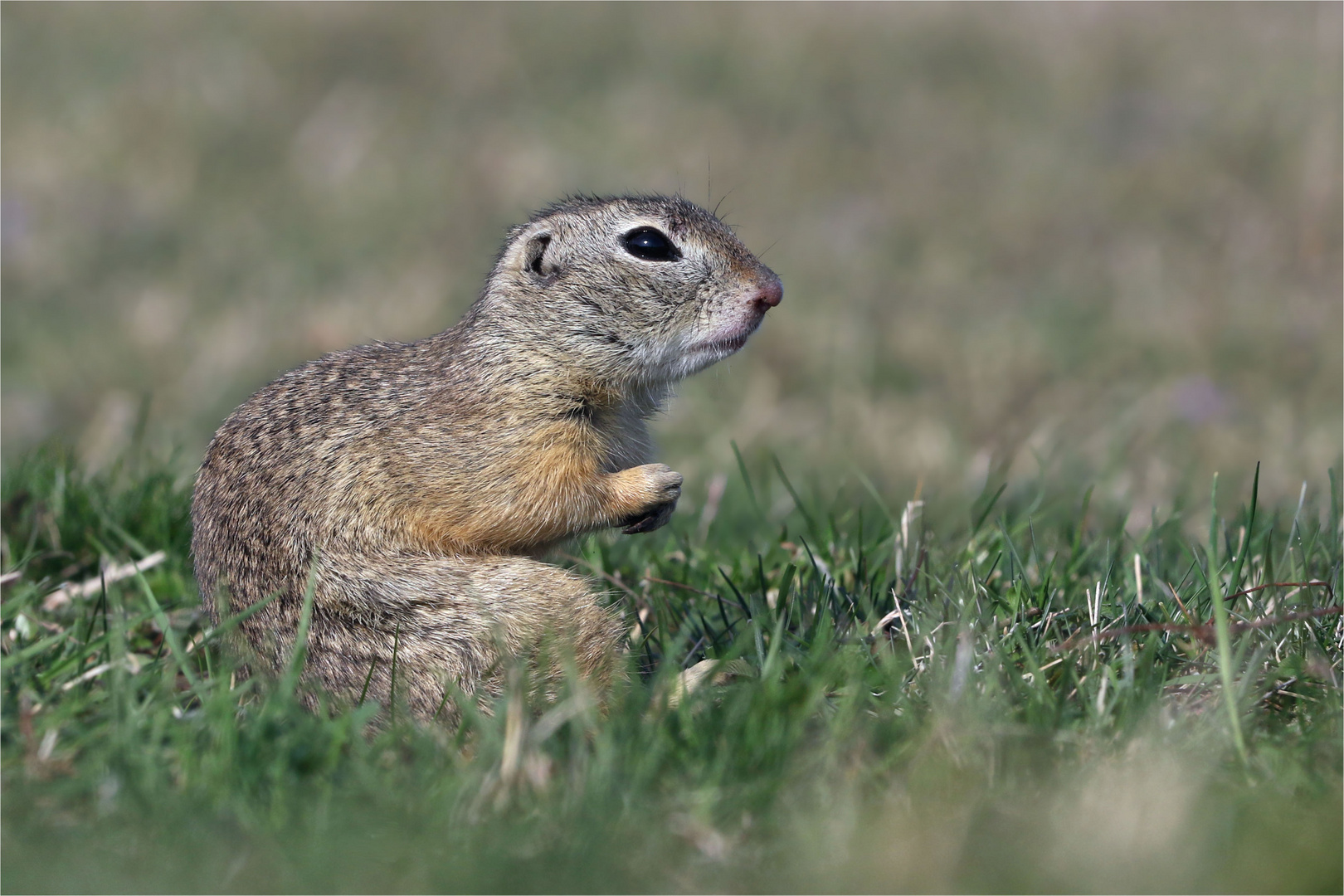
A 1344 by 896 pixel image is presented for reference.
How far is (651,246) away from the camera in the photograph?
444 cm

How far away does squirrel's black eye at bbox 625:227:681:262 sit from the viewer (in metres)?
4.43

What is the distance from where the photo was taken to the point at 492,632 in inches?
146

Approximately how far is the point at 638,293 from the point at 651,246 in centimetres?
19

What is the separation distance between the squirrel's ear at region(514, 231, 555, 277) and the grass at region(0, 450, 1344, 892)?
141cm

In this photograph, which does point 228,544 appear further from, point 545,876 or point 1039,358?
point 1039,358

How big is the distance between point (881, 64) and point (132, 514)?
12.0 m

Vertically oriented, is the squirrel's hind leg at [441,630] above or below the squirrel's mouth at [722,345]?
below

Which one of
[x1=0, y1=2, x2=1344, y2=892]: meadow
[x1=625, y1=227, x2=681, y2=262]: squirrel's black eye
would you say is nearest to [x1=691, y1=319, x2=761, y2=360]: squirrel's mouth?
[x1=625, y1=227, x2=681, y2=262]: squirrel's black eye

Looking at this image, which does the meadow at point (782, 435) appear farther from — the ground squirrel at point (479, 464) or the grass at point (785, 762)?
the ground squirrel at point (479, 464)

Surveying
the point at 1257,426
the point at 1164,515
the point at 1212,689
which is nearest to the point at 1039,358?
the point at 1257,426

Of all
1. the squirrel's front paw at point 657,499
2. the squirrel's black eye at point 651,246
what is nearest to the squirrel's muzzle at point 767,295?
the squirrel's black eye at point 651,246

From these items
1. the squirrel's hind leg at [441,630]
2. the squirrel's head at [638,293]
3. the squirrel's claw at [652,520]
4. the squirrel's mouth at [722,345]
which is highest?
the squirrel's head at [638,293]

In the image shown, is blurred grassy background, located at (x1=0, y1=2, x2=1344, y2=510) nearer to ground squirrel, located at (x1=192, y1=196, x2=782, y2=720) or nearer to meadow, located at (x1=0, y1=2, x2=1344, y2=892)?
meadow, located at (x1=0, y1=2, x2=1344, y2=892)

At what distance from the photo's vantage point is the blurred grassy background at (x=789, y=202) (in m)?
8.87
